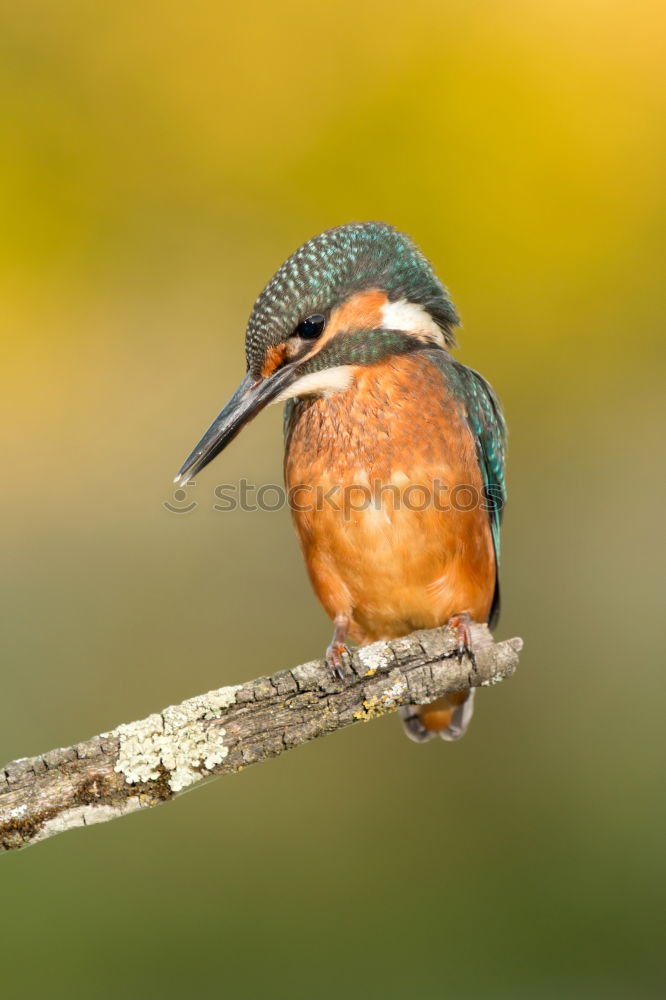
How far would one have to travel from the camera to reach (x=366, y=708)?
89.1 inches

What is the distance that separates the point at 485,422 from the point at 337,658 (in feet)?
3.65

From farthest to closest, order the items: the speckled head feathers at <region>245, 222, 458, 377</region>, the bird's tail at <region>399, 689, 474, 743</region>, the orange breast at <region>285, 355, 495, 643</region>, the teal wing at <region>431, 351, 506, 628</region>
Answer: the bird's tail at <region>399, 689, 474, 743</region>, the teal wing at <region>431, 351, 506, 628</region>, the orange breast at <region>285, 355, 495, 643</region>, the speckled head feathers at <region>245, 222, 458, 377</region>

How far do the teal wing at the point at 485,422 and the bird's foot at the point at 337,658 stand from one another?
2.50ft

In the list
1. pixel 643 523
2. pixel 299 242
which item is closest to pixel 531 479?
pixel 643 523

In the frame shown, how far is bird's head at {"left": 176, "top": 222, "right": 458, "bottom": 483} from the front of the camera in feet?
9.02

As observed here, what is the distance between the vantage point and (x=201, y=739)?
216 centimetres

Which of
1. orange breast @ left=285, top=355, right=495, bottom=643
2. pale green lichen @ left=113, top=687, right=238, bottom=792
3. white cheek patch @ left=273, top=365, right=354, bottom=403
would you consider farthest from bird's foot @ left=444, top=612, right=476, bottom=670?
white cheek patch @ left=273, top=365, right=354, bottom=403

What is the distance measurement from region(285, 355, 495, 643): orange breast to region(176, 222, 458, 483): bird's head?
0.33ft

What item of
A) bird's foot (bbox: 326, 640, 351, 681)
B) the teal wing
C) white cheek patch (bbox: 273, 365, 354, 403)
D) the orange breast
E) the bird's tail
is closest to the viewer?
bird's foot (bbox: 326, 640, 351, 681)

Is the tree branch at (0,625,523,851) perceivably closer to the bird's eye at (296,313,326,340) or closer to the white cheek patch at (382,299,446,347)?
the bird's eye at (296,313,326,340)

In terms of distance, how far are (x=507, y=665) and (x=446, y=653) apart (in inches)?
8.5

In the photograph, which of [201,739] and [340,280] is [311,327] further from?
[201,739]

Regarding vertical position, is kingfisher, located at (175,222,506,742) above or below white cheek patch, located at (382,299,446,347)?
below

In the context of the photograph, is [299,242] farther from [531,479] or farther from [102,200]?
[531,479]
